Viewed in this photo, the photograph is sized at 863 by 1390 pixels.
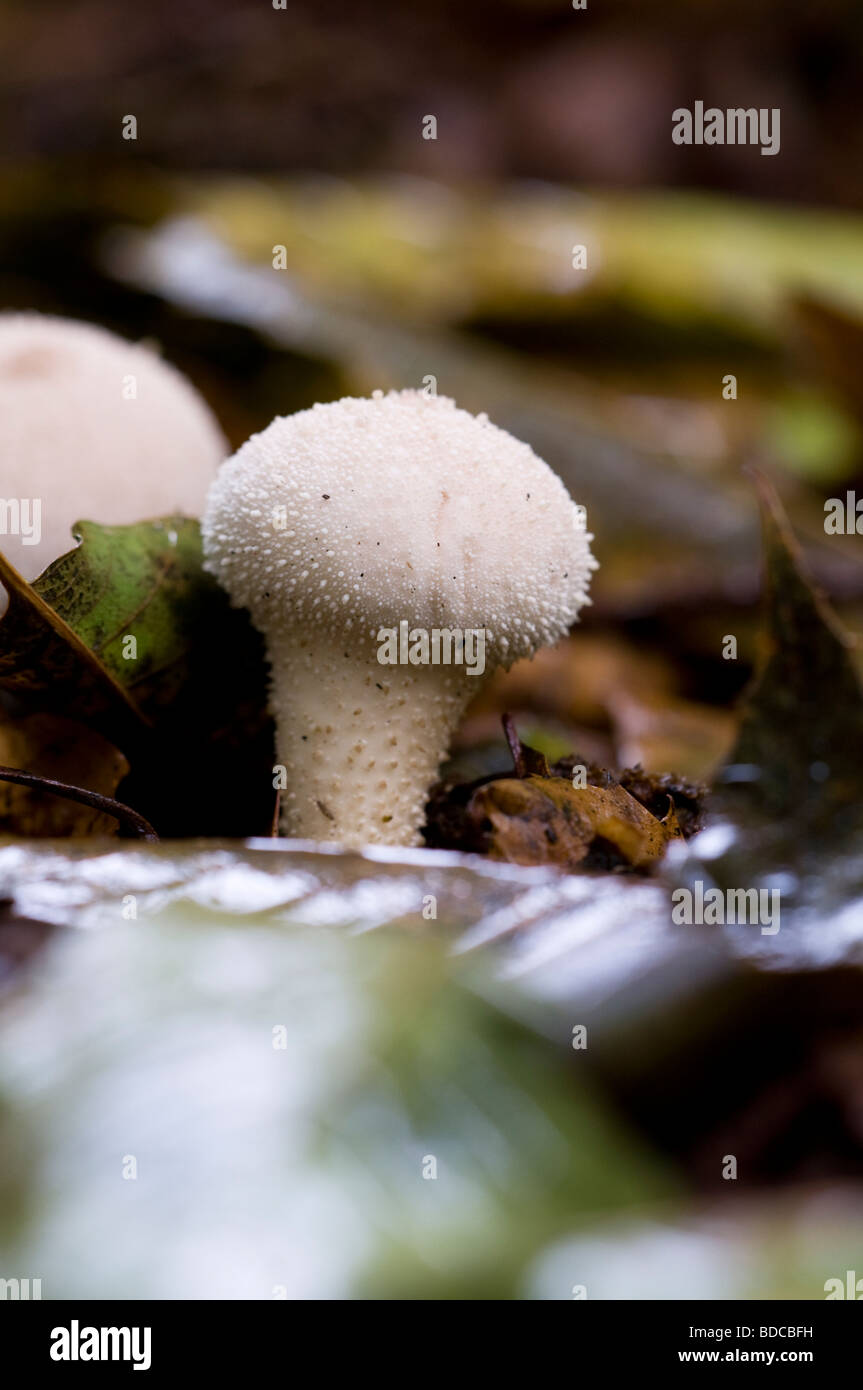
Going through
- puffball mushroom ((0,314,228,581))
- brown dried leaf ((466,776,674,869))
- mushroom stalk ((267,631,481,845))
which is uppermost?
puffball mushroom ((0,314,228,581))

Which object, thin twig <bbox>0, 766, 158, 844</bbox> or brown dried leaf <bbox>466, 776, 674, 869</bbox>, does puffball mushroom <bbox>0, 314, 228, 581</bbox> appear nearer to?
thin twig <bbox>0, 766, 158, 844</bbox>

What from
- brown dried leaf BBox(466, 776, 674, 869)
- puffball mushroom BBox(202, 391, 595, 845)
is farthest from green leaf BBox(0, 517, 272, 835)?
brown dried leaf BBox(466, 776, 674, 869)

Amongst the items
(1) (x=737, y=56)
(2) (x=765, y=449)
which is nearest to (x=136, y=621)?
(2) (x=765, y=449)

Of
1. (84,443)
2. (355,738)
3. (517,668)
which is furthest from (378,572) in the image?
(517,668)

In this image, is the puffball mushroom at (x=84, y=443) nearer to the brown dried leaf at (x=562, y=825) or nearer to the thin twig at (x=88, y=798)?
the thin twig at (x=88, y=798)

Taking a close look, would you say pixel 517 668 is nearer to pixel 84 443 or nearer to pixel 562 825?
pixel 84 443

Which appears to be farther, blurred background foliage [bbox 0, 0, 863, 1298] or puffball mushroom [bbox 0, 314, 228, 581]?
puffball mushroom [bbox 0, 314, 228, 581]

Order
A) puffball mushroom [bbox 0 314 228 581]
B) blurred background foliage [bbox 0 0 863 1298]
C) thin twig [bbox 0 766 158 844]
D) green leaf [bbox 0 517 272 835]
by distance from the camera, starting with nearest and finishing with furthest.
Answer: blurred background foliage [bbox 0 0 863 1298]
thin twig [bbox 0 766 158 844]
green leaf [bbox 0 517 272 835]
puffball mushroom [bbox 0 314 228 581]
